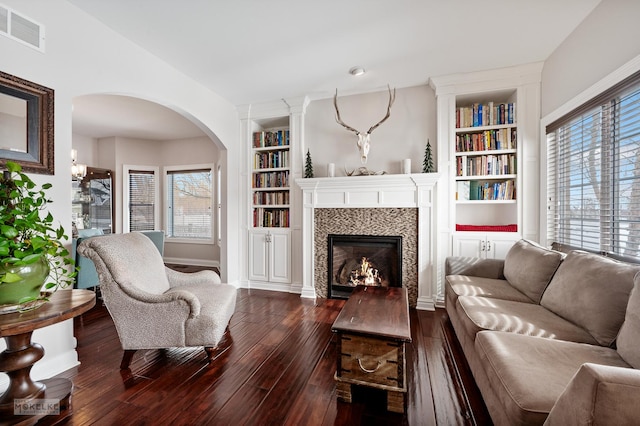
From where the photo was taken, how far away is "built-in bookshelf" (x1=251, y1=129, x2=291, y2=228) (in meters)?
3.97

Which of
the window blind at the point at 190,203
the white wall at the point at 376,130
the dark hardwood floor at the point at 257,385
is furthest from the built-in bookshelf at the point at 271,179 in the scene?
the window blind at the point at 190,203

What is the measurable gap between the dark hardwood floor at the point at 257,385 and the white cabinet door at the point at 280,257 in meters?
1.29

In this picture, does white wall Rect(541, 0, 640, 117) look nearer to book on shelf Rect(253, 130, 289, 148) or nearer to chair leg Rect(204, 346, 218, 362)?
book on shelf Rect(253, 130, 289, 148)

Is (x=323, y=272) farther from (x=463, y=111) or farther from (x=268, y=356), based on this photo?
(x=463, y=111)

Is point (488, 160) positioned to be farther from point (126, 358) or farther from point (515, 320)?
point (126, 358)

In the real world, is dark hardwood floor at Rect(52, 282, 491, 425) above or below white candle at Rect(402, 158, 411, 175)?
below

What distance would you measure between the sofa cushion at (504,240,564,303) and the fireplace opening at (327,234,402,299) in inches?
45.9

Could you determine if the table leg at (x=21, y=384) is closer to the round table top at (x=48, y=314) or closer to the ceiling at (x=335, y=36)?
the round table top at (x=48, y=314)

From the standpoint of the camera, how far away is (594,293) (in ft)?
5.13

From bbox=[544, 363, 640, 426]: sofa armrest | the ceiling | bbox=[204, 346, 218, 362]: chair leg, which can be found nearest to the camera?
bbox=[544, 363, 640, 426]: sofa armrest

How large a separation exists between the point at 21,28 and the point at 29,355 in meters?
2.08

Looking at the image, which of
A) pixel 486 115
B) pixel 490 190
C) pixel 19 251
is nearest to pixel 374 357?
pixel 19 251

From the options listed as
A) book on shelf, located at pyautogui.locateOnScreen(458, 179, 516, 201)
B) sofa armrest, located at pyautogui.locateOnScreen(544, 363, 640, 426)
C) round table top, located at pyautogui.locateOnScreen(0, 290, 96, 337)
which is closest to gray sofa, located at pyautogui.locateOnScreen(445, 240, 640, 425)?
sofa armrest, located at pyautogui.locateOnScreen(544, 363, 640, 426)

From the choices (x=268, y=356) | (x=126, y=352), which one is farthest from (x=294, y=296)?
(x=126, y=352)
